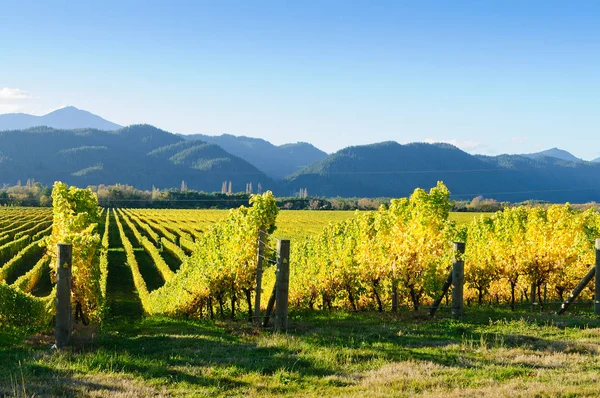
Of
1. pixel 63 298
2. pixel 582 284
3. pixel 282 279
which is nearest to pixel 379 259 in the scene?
pixel 582 284

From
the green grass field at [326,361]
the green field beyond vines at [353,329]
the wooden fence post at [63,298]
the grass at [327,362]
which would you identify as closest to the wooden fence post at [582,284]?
the green field beyond vines at [353,329]

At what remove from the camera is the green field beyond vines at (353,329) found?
784 cm

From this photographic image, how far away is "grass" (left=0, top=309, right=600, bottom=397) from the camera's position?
754cm

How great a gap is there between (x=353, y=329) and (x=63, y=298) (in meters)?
6.53

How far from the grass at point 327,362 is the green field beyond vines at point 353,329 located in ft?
0.11

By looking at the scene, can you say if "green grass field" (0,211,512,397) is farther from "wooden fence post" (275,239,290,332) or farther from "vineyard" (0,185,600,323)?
"vineyard" (0,185,600,323)

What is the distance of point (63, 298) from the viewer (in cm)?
1055

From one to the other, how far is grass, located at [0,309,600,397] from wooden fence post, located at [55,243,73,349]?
408 millimetres

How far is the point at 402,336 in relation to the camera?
11.4 meters

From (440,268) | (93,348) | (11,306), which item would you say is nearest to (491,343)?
(440,268)

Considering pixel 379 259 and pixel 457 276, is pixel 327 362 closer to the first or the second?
pixel 457 276

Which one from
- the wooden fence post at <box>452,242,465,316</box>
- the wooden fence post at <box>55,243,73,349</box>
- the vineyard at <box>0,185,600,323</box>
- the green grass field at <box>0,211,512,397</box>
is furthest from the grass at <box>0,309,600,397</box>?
the vineyard at <box>0,185,600,323</box>

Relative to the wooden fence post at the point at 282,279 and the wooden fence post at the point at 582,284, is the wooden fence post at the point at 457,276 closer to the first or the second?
the wooden fence post at the point at 582,284

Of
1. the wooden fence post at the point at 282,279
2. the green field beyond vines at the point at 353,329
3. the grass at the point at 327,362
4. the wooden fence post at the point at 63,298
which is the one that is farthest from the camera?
the wooden fence post at the point at 282,279
